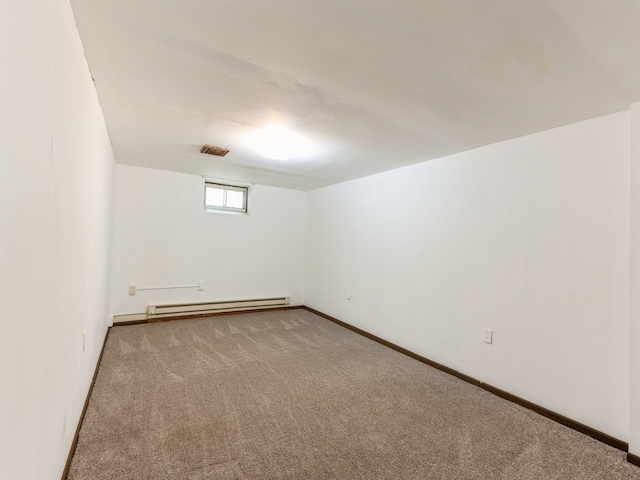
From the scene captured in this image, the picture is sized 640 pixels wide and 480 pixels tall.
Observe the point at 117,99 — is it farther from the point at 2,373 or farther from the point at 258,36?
the point at 2,373

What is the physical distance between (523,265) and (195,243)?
13.4 feet

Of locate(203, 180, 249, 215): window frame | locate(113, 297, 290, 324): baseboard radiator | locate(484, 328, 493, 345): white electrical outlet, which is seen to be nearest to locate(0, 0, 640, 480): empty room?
locate(484, 328, 493, 345): white electrical outlet

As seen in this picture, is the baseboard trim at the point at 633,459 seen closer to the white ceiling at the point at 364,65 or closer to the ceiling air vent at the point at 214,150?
the white ceiling at the point at 364,65

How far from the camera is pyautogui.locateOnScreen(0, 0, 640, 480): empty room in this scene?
1126mm

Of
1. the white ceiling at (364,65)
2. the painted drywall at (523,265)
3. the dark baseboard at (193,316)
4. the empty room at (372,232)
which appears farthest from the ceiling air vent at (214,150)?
the dark baseboard at (193,316)

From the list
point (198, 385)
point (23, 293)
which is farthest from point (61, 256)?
point (198, 385)

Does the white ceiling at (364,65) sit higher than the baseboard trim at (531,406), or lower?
A: higher

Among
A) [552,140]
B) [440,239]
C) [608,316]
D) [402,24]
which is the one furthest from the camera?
[440,239]

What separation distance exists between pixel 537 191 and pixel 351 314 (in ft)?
8.90

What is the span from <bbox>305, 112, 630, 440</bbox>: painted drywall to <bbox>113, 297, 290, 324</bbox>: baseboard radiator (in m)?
1.96

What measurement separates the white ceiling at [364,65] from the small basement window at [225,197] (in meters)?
2.12

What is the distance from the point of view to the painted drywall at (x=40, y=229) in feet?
2.43

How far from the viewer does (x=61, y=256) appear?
128 cm

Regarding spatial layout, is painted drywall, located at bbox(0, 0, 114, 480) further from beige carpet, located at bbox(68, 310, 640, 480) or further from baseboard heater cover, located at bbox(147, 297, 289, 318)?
baseboard heater cover, located at bbox(147, 297, 289, 318)
